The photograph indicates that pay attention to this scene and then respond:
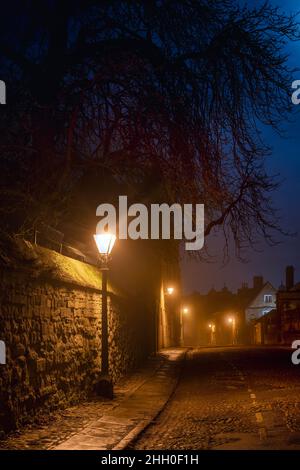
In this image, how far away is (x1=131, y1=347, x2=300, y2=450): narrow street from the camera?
307 inches

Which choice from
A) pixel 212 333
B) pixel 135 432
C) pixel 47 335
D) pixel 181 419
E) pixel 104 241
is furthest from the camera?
pixel 212 333

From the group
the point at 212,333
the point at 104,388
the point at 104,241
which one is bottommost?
the point at 212,333

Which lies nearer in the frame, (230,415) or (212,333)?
(230,415)

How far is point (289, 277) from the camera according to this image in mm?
61594

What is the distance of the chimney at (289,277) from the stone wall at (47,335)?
49130 millimetres

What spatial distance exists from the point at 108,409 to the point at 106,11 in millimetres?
7425

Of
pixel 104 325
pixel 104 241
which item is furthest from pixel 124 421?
pixel 104 241

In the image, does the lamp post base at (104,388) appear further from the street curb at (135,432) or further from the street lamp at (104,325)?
the street curb at (135,432)

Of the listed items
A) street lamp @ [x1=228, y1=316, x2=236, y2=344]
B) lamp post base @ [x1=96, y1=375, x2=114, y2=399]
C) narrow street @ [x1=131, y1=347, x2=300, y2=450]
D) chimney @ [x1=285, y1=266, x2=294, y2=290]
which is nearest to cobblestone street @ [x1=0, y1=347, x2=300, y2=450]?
narrow street @ [x1=131, y1=347, x2=300, y2=450]

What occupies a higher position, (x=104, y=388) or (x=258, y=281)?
(x=258, y=281)

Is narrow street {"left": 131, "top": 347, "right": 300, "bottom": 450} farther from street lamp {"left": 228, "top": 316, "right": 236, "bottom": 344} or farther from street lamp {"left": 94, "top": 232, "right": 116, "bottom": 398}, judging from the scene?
street lamp {"left": 228, "top": 316, "right": 236, "bottom": 344}

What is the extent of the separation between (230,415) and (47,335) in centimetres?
346

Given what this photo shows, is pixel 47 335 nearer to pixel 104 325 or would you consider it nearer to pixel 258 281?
pixel 104 325

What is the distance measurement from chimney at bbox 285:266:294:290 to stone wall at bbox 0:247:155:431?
49.1m
